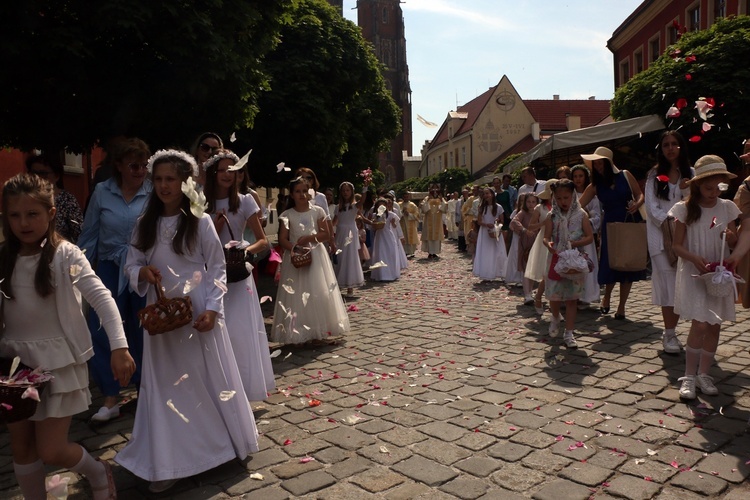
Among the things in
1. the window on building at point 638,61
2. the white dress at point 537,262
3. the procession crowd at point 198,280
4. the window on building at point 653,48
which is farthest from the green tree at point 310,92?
the window on building at point 638,61

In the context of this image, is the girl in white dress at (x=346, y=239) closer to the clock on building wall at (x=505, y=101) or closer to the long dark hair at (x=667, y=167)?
the long dark hair at (x=667, y=167)

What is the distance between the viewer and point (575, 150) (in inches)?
758

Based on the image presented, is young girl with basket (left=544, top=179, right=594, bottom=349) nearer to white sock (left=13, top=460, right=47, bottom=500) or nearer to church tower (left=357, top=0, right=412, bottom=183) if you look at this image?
white sock (left=13, top=460, right=47, bottom=500)

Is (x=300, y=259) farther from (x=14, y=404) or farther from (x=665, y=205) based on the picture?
(x=14, y=404)

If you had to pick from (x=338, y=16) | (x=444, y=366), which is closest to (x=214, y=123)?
(x=444, y=366)

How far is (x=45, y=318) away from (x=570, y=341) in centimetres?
522

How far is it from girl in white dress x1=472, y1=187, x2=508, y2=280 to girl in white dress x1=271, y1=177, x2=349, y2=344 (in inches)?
237

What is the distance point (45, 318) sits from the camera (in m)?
3.08

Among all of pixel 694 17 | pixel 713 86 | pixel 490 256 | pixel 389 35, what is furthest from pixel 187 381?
pixel 389 35

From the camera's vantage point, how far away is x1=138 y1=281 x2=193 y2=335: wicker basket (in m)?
3.41

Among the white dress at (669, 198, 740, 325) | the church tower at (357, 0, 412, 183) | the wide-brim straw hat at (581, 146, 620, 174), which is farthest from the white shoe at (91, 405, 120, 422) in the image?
the church tower at (357, 0, 412, 183)

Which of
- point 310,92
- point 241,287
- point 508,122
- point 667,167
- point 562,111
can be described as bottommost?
point 241,287

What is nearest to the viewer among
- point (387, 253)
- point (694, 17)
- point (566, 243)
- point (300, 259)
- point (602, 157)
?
point (566, 243)

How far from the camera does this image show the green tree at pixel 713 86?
14.3m
